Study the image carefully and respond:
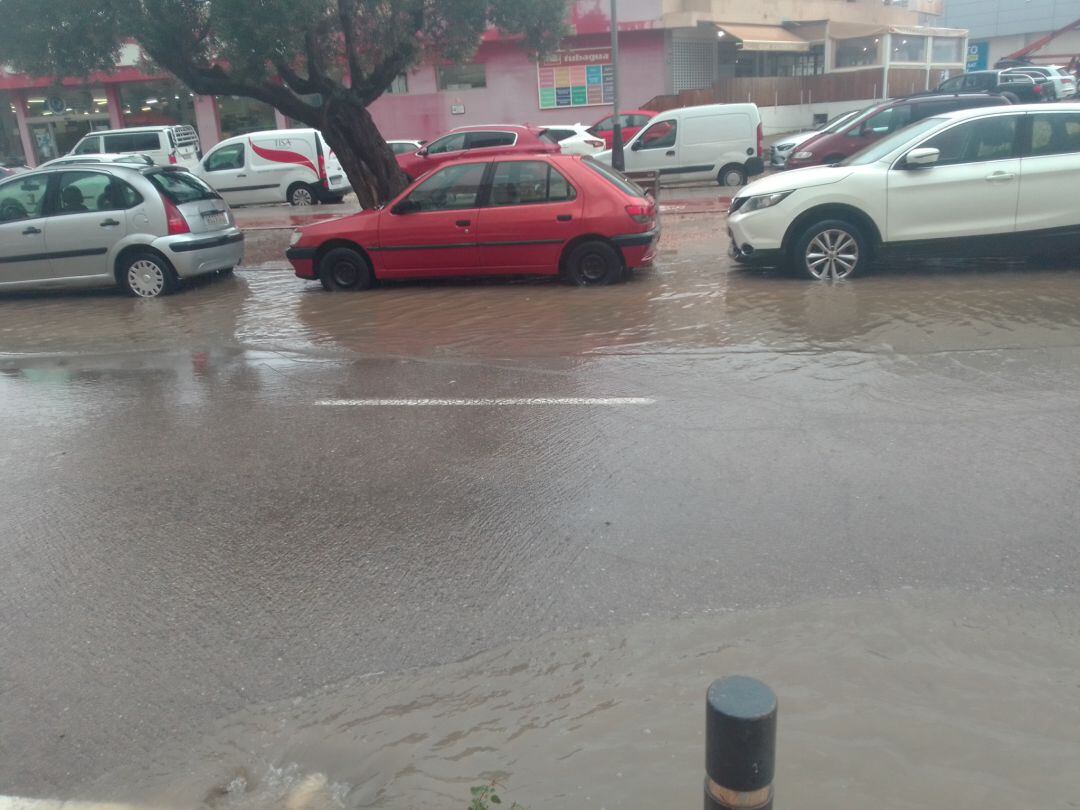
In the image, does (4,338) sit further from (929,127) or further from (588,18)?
(588,18)

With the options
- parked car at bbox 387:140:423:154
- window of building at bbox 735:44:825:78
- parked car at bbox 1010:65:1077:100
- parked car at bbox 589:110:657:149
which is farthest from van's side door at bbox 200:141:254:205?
parked car at bbox 1010:65:1077:100

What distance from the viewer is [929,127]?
389 inches

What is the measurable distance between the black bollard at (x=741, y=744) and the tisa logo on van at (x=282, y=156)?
20923 mm

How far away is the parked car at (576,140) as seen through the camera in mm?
22094

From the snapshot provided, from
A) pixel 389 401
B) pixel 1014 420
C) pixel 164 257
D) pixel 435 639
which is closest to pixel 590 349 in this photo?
pixel 389 401

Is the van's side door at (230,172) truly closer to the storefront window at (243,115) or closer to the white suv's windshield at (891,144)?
the storefront window at (243,115)

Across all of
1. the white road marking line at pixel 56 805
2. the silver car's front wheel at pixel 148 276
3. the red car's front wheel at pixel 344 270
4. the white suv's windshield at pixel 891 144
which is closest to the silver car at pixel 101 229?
the silver car's front wheel at pixel 148 276

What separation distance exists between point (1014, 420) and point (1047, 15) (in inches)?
2584

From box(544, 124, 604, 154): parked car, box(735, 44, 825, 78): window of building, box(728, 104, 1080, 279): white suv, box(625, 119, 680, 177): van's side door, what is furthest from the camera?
box(735, 44, 825, 78): window of building

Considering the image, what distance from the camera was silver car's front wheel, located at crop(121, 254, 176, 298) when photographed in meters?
11.4

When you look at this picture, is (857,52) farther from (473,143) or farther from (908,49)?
(473,143)

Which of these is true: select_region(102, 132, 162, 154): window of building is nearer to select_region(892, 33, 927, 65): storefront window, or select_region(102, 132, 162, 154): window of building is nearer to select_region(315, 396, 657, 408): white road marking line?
select_region(315, 396, 657, 408): white road marking line

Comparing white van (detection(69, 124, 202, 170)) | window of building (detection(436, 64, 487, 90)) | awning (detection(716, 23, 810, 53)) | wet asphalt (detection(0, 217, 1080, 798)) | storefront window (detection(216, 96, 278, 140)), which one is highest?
awning (detection(716, 23, 810, 53))

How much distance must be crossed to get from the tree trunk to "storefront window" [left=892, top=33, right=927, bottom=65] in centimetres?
2696
